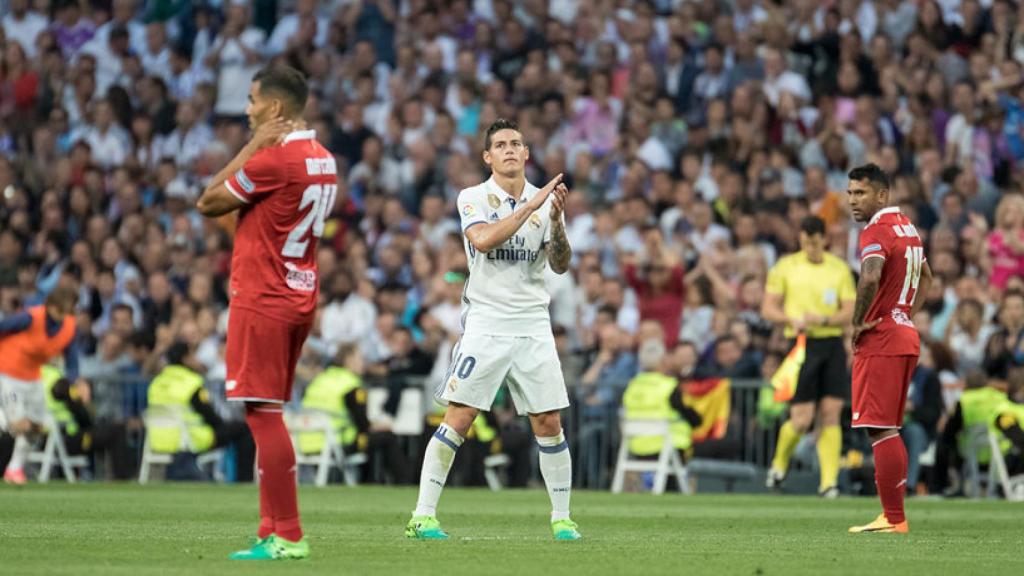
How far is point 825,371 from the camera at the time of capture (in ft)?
63.3

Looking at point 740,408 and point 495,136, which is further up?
point 495,136

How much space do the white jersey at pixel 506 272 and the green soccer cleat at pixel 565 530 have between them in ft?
4.04

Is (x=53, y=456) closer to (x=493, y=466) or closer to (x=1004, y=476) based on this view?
(x=493, y=466)

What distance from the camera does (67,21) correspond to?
103 feet

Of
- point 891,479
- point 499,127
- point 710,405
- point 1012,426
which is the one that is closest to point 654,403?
point 710,405

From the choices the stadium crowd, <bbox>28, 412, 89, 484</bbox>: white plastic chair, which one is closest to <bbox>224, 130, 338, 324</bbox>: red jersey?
the stadium crowd

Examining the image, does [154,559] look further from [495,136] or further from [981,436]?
[981,436]

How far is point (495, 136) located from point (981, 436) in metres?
9.65

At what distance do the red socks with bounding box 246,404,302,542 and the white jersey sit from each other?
2668 mm

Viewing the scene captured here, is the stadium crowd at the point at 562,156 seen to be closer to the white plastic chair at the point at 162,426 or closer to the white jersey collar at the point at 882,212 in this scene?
the white plastic chair at the point at 162,426

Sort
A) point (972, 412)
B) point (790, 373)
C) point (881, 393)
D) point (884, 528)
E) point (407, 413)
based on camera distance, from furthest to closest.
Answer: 1. point (407, 413)
2. point (972, 412)
3. point (790, 373)
4. point (881, 393)
5. point (884, 528)

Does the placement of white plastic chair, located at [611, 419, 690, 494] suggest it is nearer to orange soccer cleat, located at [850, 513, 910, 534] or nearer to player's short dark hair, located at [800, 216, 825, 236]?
player's short dark hair, located at [800, 216, 825, 236]

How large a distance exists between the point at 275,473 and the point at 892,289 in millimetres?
→ 5665

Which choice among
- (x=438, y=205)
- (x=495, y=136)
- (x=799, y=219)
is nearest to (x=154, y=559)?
(x=495, y=136)
